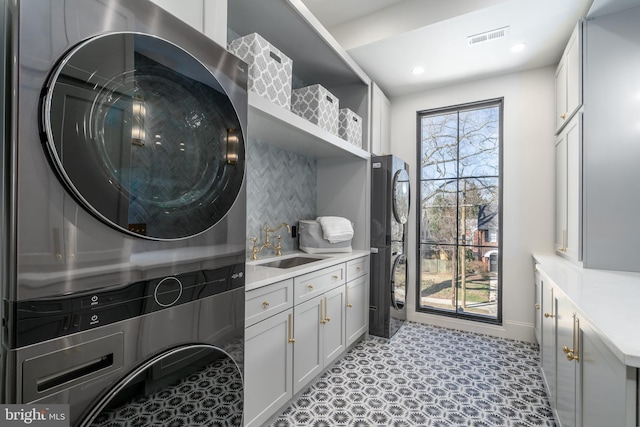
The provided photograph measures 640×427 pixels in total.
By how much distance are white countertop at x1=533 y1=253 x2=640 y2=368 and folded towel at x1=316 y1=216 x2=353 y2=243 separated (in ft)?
4.78

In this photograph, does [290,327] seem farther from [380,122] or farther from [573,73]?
[573,73]

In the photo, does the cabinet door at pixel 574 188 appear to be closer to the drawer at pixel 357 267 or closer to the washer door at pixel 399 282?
the washer door at pixel 399 282

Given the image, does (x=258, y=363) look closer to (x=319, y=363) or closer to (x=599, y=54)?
(x=319, y=363)

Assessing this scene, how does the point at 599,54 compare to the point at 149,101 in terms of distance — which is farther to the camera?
the point at 599,54

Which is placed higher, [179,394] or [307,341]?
[179,394]

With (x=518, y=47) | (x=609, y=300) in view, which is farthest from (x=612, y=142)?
(x=609, y=300)

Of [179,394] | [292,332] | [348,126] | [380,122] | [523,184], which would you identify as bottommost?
[292,332]

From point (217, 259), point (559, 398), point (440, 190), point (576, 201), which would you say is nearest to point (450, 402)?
point (559, 398)

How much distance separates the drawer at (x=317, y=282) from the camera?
74.7 inches

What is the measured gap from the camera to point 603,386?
1027 mm

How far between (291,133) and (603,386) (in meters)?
1.97

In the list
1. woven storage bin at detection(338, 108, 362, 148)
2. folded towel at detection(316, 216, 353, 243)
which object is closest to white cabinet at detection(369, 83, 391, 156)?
woven storage bin at detection(338, 108, 362, 148)

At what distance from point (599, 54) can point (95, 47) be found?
288cm

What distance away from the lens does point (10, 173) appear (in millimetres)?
637
